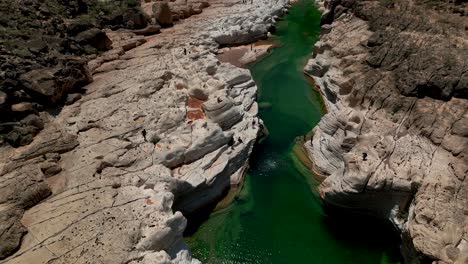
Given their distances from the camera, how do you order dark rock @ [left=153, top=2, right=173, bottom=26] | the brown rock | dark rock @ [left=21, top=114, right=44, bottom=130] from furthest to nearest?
1. dark rock @ [left=153, top=2, right=173, bottom=26]
2. the brown rock
3. dark rock @ [left=21, top=114, right=44, bottom=130]

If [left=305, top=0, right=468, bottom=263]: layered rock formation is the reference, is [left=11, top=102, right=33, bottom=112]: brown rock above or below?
above

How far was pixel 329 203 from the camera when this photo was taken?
2120 centimetres

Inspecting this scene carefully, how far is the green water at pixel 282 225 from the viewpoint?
1912 centimetres

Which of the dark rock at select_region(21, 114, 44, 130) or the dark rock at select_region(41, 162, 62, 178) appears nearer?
the dark rock at select_region(41, 162, 62, 178)

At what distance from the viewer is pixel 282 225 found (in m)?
20.8

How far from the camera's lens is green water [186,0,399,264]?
62.7 feet

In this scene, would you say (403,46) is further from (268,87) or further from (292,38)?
(292,38)

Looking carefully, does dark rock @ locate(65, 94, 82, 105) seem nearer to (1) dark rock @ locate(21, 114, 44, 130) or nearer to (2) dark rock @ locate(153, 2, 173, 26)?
(1) dark rock @ locate(21, 114, 44, 130)

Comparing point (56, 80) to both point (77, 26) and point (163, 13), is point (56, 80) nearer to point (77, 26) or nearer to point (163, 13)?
point (77, 26)

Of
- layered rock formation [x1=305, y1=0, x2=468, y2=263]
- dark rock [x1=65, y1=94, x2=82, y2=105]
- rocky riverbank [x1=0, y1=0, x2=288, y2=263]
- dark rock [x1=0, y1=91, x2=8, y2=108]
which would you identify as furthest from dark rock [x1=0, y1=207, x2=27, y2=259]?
layered rock formation [x1=305, y1=0, x2=468, y2=263]

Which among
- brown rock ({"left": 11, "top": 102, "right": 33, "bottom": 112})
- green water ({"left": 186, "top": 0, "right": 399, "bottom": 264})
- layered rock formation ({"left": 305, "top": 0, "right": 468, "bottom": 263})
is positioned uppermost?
brown rock ({"left": 11, "top": 102, "right": 33, "bottom": 112})

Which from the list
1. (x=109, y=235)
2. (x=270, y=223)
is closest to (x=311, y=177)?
(x=270, y=223)

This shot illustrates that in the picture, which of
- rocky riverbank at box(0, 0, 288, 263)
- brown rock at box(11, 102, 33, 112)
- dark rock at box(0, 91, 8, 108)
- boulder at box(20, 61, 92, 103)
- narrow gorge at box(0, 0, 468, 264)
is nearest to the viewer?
rocky riverbank at box(0, 0, 288, 263)

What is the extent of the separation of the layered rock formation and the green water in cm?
124
